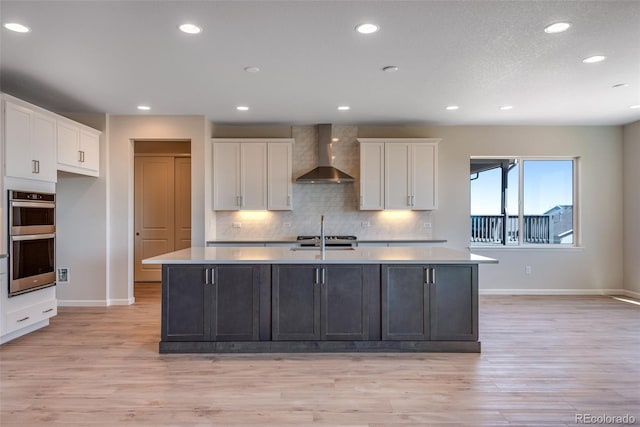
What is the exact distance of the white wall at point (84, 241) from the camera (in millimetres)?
5188

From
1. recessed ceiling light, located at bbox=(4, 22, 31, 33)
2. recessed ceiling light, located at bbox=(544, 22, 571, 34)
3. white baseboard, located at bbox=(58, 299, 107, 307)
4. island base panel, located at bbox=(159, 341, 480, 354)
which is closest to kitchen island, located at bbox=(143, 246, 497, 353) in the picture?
island base panel, located at bbox=(159, 341, 480, 354)

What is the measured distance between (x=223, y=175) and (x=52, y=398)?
3689 millimetres

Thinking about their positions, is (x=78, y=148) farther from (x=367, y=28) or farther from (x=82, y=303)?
(x=367, y=28)

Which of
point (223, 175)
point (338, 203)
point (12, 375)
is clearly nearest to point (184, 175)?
point (223, 175)

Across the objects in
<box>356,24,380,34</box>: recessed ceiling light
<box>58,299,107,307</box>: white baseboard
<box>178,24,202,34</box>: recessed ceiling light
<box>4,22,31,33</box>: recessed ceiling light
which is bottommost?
<box>58,299,107,307</box>: white baseboard

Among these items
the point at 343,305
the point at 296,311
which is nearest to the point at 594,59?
the point at 343,305

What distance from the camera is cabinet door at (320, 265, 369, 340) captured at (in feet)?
11.1

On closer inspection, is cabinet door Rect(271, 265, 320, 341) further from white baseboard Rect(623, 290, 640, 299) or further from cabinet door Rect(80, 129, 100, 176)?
white baseboard Rect(623, 290, 640, 299)

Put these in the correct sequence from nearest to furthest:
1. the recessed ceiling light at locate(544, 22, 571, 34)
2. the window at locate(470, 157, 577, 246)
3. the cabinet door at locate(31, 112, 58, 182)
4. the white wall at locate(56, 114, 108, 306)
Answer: the recessed ceiling light at locate(544, 22, 571, 34) < the cabinet door at locate(31, 112, 58, 182) < the white wall at locate(56, 114, 108, 306) < the window at locate(470, 157, 577, 246)

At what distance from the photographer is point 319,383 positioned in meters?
2.77

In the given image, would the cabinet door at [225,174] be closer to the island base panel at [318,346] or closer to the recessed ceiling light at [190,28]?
the island base panel at [318,346]

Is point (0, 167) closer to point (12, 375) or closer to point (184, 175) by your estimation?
point (12, 375)

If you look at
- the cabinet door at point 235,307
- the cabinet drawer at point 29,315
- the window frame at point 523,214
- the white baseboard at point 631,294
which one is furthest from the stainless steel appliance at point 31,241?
the white baseboard at point 631,294

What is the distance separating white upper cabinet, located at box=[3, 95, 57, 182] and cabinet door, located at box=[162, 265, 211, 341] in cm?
190
